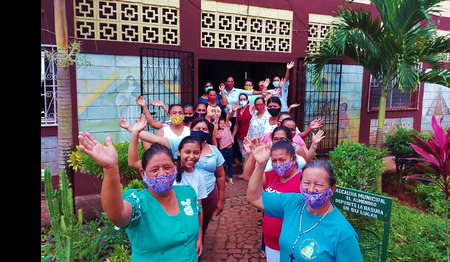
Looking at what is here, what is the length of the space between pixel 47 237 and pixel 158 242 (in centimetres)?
306

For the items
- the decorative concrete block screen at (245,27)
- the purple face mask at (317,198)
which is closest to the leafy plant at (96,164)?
the purple face mask at (317,198)

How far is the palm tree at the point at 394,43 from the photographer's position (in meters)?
5.82

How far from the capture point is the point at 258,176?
98.5 inches

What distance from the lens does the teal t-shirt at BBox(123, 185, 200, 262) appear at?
1.99 meters

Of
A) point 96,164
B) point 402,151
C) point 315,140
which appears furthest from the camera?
point 402,151

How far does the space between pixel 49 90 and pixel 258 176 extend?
4.82 meters

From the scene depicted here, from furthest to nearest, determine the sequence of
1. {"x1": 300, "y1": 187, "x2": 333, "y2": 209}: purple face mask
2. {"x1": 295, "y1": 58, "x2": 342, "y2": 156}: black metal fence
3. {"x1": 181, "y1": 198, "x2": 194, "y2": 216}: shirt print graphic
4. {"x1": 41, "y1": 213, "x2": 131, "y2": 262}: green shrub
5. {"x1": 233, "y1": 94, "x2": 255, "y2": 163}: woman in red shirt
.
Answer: {"x1": 295, "y1": 58, "x2": 342, "y2": 156}: black metal fence → {"x1": 233, "y1": 94, "x2": 255, "y2": 163}: woman in red shirt → {"x1": 41, "y1": 213, "x2": 131, "y2": 262}: green shrub → {"x1": 181, "y1": 198, "x2": 194, "y2": 216}: shirt print graphic → {"x1": 300, "y1": 187, "x2": 333, "y2": 209}: purple face mask

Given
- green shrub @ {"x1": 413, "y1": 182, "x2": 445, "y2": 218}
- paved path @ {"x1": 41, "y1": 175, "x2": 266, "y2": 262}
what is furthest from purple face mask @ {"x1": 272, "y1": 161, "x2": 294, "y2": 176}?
green shrub @ {"x1": 413, "y1": 182, "x2": 445, "y2": 218}

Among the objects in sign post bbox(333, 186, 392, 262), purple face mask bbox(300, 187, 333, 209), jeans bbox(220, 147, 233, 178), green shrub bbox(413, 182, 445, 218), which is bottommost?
green shrub bbox(413, 182, 445, 218)

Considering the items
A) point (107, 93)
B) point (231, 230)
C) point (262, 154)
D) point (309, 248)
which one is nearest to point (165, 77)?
point (107, 93)

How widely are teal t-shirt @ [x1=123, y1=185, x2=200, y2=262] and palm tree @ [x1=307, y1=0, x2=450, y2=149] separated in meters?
5.00

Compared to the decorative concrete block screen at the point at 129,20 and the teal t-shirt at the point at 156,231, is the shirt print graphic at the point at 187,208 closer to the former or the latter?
the teal t-shirt at the point at 156,231

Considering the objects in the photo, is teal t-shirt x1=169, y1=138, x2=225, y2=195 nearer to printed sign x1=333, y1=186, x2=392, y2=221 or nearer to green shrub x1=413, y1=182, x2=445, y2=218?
printed sign x1=333, y1=186, x2=392, y2=221

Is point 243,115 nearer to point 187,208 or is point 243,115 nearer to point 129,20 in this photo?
point 129,20
